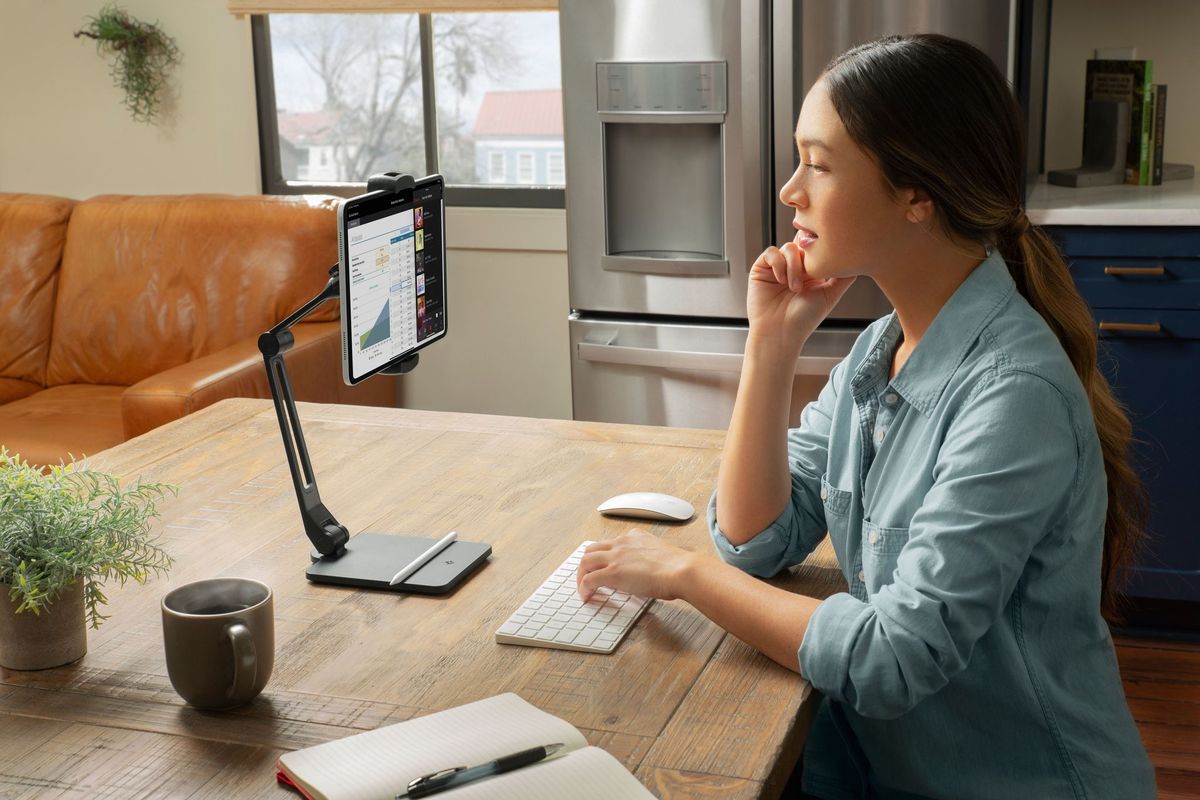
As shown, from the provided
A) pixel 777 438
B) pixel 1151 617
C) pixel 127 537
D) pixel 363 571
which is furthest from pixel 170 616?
pixel 1151 617

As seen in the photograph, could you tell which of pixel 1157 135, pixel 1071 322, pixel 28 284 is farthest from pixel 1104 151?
pixel 28 284

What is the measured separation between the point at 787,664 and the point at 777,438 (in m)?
0.33

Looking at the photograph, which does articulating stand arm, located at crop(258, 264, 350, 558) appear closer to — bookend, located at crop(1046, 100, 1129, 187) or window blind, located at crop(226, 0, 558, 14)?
bookend, located at crop(1046, 100, 1129, 187)

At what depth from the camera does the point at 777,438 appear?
1.45m

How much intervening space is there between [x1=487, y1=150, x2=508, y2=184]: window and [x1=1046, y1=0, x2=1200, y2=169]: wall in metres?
1.58

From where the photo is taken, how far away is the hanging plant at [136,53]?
4.04 meters

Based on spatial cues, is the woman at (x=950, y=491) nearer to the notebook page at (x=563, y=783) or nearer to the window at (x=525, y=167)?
the notebook page at (x=563, y=783)

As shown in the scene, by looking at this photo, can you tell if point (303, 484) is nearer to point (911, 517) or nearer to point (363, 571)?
point (363, 571)

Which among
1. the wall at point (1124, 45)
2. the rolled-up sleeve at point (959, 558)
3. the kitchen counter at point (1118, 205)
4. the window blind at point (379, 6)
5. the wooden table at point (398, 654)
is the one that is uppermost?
the window blind at point (379, 6)

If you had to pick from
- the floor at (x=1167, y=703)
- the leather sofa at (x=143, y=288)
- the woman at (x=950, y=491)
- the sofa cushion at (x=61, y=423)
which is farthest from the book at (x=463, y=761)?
the leather sofa at (x=143, y=288)

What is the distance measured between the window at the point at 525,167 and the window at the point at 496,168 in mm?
47

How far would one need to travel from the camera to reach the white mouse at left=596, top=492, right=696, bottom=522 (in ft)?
5.17

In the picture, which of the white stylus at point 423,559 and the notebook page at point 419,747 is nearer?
the notebook page at point 419,747

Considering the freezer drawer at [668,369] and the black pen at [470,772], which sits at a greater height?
the black pen at [470,772]
